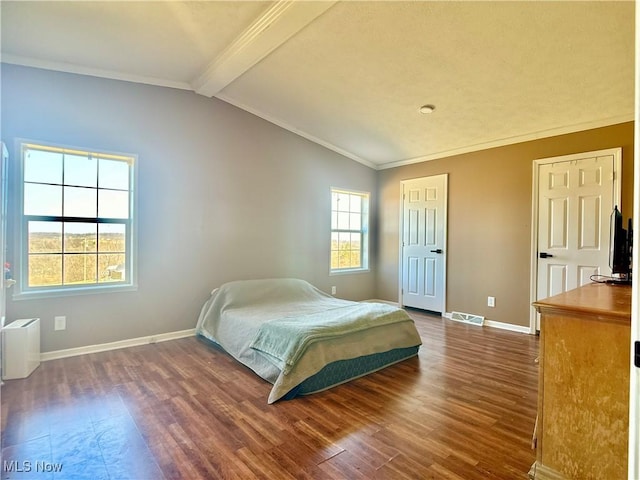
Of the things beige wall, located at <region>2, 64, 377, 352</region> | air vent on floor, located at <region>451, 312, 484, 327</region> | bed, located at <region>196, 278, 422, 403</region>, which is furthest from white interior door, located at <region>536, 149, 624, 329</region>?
beige wall, located at <region>2, 64, 377, 352</region>

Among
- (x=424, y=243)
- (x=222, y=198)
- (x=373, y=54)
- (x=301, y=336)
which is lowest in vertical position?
(x=301, y=336)

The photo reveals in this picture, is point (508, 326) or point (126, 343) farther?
point (508, 326)

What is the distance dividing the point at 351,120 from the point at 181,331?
3.33 meters

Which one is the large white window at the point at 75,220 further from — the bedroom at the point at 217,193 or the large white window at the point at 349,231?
the large white window at the point at 349,231

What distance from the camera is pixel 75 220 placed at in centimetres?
324

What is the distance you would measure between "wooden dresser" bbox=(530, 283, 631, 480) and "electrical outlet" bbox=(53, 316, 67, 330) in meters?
3.80

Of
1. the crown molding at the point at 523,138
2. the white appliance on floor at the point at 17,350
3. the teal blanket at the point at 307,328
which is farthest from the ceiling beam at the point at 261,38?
the crown molding at the point at 523,138

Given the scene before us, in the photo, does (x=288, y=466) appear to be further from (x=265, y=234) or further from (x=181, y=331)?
(x=265, y=234)

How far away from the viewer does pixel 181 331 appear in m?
3.80

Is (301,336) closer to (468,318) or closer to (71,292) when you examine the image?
(71,292)

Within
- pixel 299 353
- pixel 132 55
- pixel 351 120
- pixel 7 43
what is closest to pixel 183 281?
pixel 299 353

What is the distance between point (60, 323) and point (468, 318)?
4.80 meters

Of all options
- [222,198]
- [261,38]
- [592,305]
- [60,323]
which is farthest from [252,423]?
[261,38]

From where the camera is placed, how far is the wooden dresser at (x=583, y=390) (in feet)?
4.48
